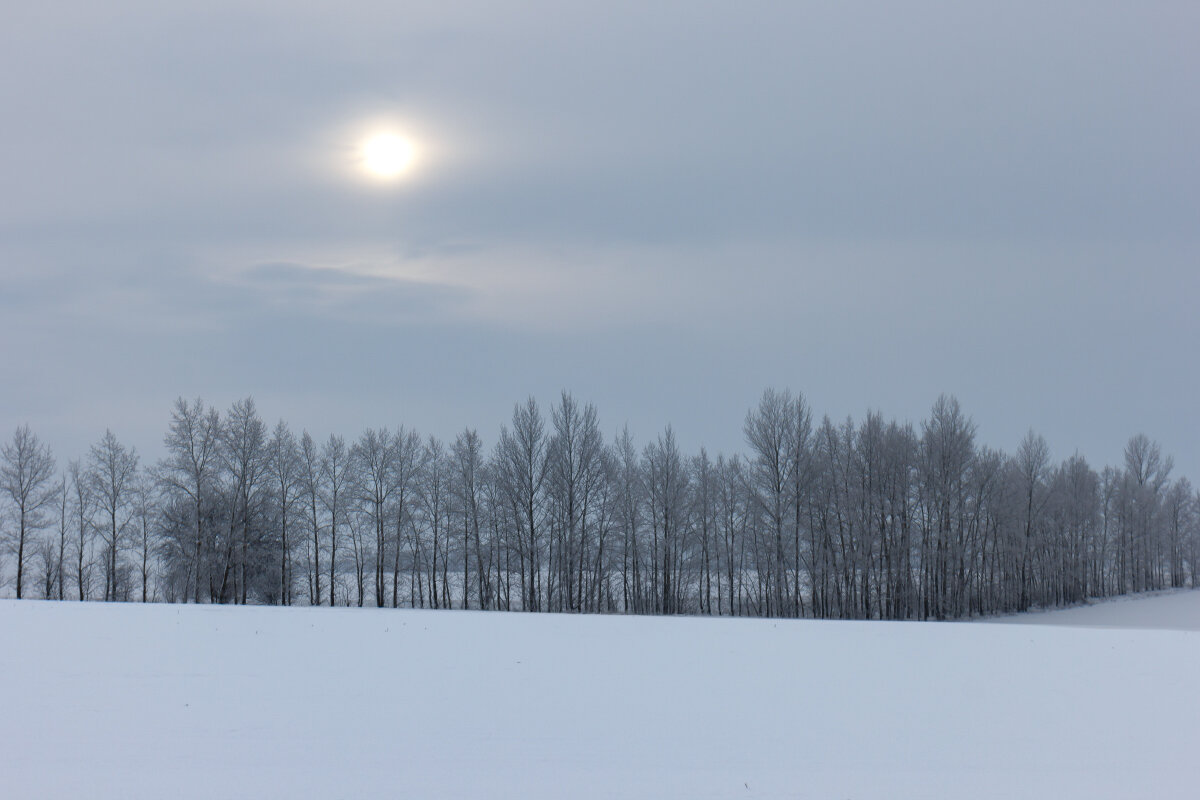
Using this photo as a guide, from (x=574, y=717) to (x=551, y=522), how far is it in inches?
1702

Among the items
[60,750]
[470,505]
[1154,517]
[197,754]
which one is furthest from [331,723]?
[1154,517]

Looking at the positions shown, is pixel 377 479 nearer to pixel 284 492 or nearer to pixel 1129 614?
pixel 284 492

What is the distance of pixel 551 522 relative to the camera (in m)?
51.2

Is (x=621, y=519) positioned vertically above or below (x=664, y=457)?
below

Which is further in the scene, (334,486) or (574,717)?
(334,486)

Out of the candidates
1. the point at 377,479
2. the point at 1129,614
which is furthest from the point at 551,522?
the point at 1129,614

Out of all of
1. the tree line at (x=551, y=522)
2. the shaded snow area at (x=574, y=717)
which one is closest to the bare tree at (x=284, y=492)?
the tree line at (x=551, y=522)

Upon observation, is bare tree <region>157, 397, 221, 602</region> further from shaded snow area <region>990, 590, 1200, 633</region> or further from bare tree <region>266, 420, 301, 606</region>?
shaded snow area <region>990, 590, 1200, 633</region>

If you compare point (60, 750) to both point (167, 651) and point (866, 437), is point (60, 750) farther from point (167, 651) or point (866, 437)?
point (866, 437)

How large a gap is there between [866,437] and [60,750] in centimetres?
5350

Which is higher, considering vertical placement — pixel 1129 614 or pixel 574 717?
pixel 574 717

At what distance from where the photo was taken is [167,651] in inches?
465

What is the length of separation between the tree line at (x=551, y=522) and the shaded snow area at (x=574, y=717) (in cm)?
3571

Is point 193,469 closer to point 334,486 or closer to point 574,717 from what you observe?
point 334,486
